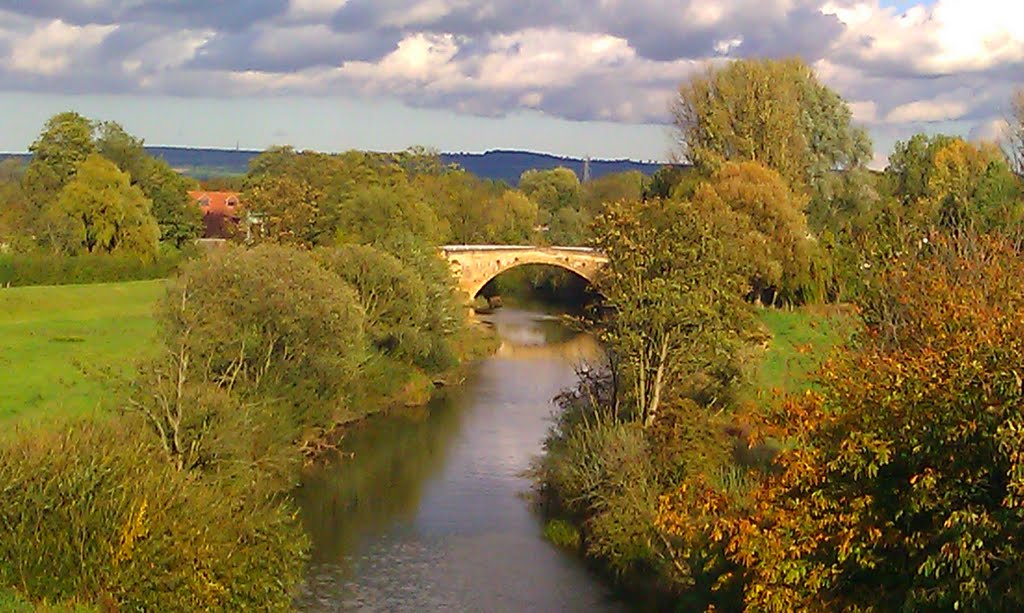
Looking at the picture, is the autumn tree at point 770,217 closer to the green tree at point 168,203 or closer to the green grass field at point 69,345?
the green grass field at point 69,345

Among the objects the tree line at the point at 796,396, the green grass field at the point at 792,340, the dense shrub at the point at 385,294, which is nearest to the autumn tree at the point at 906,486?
the tree line at the point at 796,396

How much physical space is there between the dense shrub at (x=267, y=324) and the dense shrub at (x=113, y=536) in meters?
7.06

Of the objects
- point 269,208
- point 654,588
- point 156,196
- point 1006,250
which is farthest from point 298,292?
point 156,196

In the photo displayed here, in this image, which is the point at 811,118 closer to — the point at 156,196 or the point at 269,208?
the point at 269,208

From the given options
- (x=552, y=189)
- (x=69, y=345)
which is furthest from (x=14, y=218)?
(x=552, y=189)

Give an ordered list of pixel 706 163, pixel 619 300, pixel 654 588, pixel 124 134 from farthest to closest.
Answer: pixel 124 134 → pixel 706 163 → pixel 619 300 → pixel 654 588

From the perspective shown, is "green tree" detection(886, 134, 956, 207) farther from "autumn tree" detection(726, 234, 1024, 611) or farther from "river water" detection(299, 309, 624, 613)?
"autumn tree" detection(726, 234, 1024, 611)

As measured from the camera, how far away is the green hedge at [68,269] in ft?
166

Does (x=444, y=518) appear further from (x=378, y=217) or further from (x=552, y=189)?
(x=552, y=189)

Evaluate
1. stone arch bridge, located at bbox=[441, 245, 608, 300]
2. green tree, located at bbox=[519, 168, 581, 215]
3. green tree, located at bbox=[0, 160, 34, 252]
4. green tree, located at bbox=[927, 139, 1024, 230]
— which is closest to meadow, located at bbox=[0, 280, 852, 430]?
green tree, located at bbox=[927, 139, 1024, 230]

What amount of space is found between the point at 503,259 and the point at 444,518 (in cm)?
3306

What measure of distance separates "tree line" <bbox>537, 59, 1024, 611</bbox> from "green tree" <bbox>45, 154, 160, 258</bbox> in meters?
25.0

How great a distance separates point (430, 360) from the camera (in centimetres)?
3784

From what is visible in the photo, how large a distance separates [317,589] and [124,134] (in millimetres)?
51308
